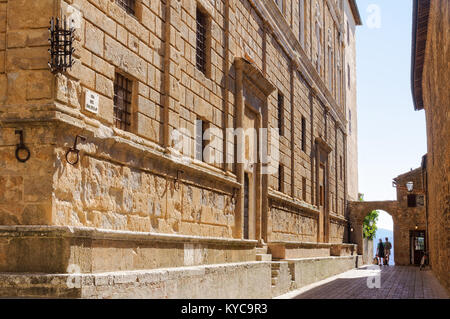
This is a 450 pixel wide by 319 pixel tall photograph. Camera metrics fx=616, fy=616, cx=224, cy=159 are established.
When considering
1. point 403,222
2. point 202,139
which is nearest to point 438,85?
point 202,139

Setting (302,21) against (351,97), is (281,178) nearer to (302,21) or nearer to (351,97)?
A: (302,21)

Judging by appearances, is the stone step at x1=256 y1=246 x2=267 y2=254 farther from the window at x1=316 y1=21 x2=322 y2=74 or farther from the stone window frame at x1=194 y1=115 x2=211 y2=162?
the window at x1=316 y1=21 x2=322 y2=74

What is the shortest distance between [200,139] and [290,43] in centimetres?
1042

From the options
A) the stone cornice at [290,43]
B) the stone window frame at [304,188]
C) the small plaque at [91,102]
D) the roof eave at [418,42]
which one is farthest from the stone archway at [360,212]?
the small plaque at [91,102]

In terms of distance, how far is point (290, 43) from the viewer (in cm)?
2280

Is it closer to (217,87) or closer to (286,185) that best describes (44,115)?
(217,87)

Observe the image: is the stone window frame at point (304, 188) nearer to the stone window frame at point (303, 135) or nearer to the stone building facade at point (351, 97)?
the stone window frame at point (303, 135)

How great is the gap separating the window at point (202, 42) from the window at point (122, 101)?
3752mm

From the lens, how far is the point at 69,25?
8.52 m

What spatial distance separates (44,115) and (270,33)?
13.1 metres

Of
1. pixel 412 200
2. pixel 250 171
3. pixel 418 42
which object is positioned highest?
pixel 418 42

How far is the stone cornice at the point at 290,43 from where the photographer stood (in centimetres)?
1938

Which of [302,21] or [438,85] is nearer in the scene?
[438,85]

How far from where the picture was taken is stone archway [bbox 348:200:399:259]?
1459 inches
